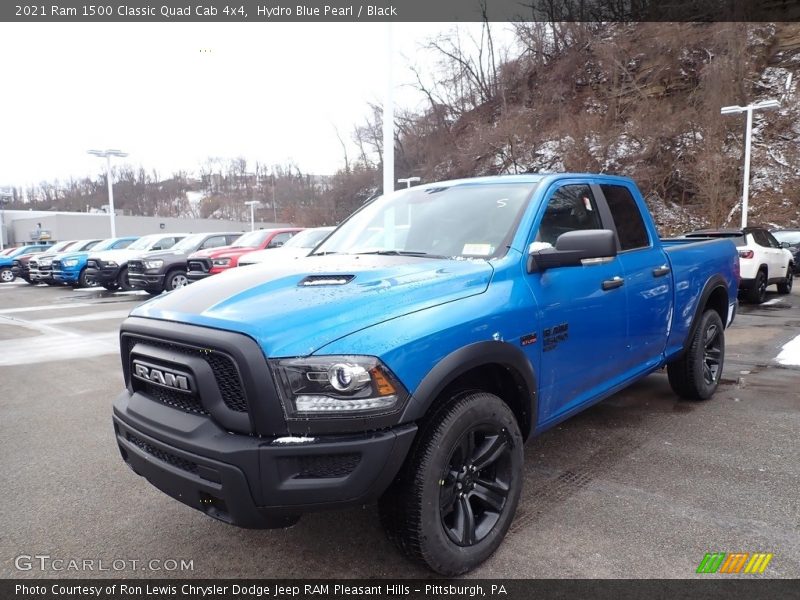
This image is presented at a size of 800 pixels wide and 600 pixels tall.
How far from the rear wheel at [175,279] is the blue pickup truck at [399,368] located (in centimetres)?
1214

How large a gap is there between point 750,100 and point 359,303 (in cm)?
3600

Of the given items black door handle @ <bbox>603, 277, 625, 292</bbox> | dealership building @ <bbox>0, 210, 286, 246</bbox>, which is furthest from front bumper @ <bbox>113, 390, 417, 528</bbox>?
dealership building @ <bbox>0, 210, 286, 246</bbox>

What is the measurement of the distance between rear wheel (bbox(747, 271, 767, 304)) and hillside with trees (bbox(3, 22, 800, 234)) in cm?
1621

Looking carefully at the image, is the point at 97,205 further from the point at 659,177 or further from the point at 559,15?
the point at 659,177

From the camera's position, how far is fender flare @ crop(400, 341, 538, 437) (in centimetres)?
224

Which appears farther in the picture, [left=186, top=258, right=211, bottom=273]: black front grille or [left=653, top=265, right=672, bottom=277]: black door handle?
[left=186, top=258, right=211, bottom=273]: black front grille

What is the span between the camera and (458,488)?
2527 millimetres

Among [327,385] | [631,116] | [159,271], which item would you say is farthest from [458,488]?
[631,116]

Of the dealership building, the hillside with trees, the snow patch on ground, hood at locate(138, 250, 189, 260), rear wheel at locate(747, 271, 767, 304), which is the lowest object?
the snow patch on ground

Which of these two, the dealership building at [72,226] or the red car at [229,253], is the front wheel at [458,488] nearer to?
the red car at [229,253]

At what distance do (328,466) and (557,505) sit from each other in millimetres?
1662

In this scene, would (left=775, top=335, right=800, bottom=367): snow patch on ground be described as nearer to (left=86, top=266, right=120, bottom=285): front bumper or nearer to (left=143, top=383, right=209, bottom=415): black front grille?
(left=143, top=383, right=209, bottom=415): black front grille

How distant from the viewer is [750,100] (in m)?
30.5

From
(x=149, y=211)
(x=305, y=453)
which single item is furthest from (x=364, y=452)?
(x=149, y=211)
